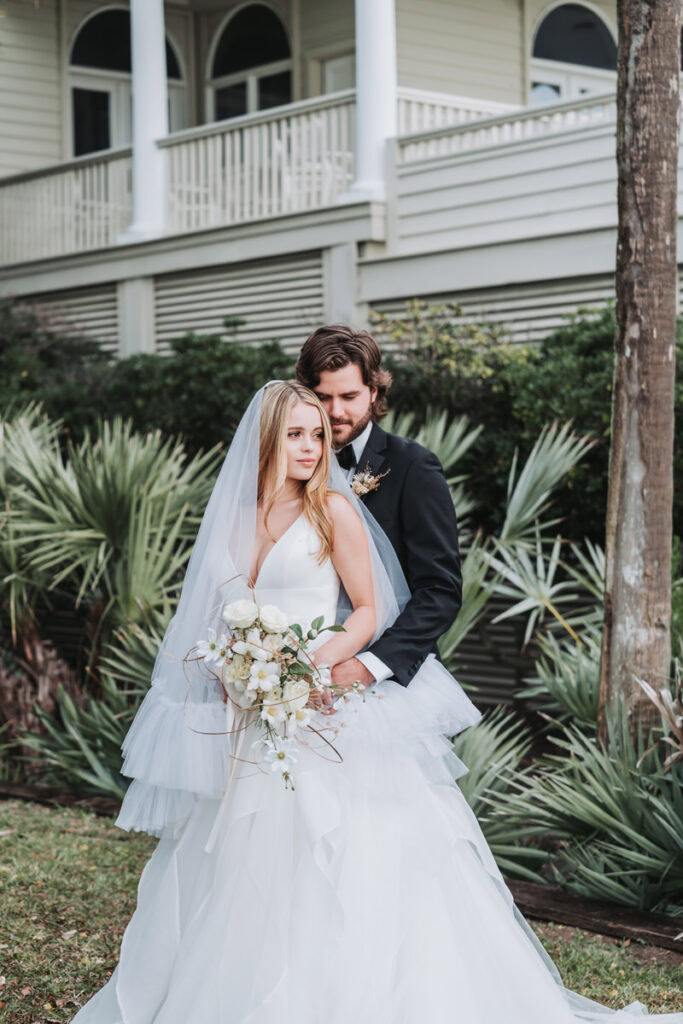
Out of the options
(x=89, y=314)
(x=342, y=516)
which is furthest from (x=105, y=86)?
(x=342, y=516)

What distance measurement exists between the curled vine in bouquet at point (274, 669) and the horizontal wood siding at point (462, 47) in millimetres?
12975

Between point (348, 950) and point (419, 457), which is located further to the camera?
point (419, 457)

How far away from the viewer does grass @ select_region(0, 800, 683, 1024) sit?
425cm

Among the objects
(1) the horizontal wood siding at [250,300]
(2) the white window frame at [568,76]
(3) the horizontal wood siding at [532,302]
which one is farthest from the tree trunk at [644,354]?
(2) the white window frame at [568,76]

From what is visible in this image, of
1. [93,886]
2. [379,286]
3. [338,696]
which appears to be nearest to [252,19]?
[379,286]

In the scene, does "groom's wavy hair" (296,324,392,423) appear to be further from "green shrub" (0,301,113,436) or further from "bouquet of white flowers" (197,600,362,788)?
"green shrub" (0,301,113,436)

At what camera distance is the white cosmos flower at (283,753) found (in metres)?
3.33

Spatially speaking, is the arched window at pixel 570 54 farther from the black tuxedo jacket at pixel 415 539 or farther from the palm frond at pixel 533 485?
the black tuxedo jacket at pixel 415 539

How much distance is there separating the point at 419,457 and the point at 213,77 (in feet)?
49.6

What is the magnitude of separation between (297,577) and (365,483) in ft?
1.46

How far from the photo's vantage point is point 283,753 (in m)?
3.35

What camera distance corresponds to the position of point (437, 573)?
3.75 metres

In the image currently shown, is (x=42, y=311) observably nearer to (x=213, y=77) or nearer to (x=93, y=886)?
(x=213, y=77)

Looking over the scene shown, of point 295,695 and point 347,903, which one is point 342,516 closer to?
point 295,695
